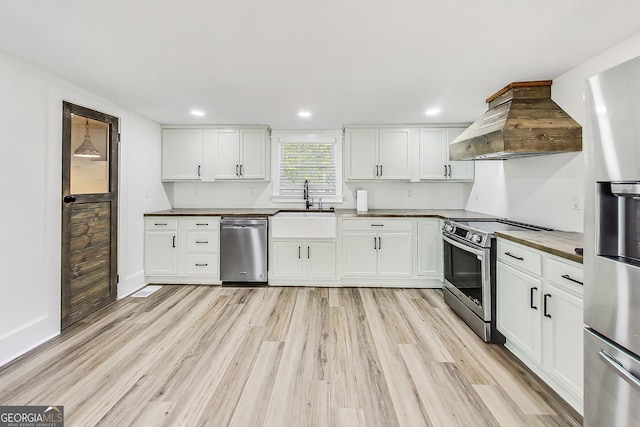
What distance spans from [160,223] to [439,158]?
12.9 feet

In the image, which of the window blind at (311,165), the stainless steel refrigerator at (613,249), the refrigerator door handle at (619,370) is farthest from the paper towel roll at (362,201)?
the refrigerator door handle at (619,370)

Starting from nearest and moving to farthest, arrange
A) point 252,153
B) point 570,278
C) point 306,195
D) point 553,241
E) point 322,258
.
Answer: point 570,278 < point 553,241 < point 322,258 < point 252,153 < point 306,195

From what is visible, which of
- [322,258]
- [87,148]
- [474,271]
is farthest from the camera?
[322,258]

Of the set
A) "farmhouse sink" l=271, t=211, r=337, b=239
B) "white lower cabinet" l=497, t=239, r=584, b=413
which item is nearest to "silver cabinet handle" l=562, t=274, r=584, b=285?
"white lower cabinet" l=497, t=239, r=584, b=413

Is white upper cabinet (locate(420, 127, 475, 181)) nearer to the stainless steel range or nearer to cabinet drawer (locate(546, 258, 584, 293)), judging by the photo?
the stainless steel range

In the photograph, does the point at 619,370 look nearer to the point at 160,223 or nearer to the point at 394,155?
the point at 394,155

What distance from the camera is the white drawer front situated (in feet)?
12.8

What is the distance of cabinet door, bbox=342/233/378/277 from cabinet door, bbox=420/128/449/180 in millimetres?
1269

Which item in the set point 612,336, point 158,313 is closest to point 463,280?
point 612,336

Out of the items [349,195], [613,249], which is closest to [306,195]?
[349,195]

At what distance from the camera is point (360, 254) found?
152 inches

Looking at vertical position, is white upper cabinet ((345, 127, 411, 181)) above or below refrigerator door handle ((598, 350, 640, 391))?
above

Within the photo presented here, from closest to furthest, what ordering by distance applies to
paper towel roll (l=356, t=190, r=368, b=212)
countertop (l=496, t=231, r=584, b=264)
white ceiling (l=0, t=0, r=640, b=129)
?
white ceiling (l=0, t=0, r=640, b=129) < countertop (l=496, t=231, r=584, b=264) < paper towel roll (l=356, t=190, r=368, b=212)

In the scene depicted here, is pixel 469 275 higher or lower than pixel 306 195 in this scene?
lower
